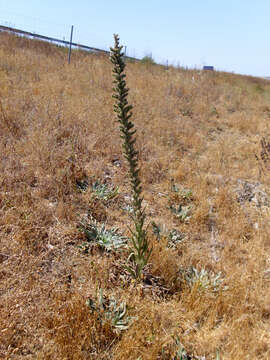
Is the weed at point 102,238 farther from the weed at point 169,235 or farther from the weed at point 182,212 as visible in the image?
the weed at point 182,212

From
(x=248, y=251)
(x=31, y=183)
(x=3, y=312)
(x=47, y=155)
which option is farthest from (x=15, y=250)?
(x=248, y=251)

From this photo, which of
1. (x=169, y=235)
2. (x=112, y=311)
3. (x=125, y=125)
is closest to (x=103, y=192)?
(x=169, y=235)

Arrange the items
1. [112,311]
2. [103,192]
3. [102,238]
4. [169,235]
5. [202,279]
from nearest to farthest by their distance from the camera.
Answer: [112,311], [202,279], [102,238], [169,235], [103,192]

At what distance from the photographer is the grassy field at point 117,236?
210cm

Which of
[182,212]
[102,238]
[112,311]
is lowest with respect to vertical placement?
[112,311]

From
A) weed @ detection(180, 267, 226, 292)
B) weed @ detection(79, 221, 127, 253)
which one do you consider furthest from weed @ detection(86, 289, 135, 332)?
weed @ detection(180, 267, 226, 292)

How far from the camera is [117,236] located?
3102 mm

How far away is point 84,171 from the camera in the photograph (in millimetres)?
4305

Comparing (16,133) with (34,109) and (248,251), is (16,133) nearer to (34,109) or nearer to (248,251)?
(34,109)

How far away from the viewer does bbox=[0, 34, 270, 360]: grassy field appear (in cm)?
210

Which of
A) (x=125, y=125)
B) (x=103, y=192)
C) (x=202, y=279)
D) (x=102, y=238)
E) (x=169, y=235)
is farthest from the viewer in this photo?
(x=103, y=192)

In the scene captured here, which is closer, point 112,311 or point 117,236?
point 112,311

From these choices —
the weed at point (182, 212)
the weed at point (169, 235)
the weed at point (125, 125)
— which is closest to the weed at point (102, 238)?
the weed at point (125, 125)

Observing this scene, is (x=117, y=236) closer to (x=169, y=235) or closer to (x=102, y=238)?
(x=102, y=238)
